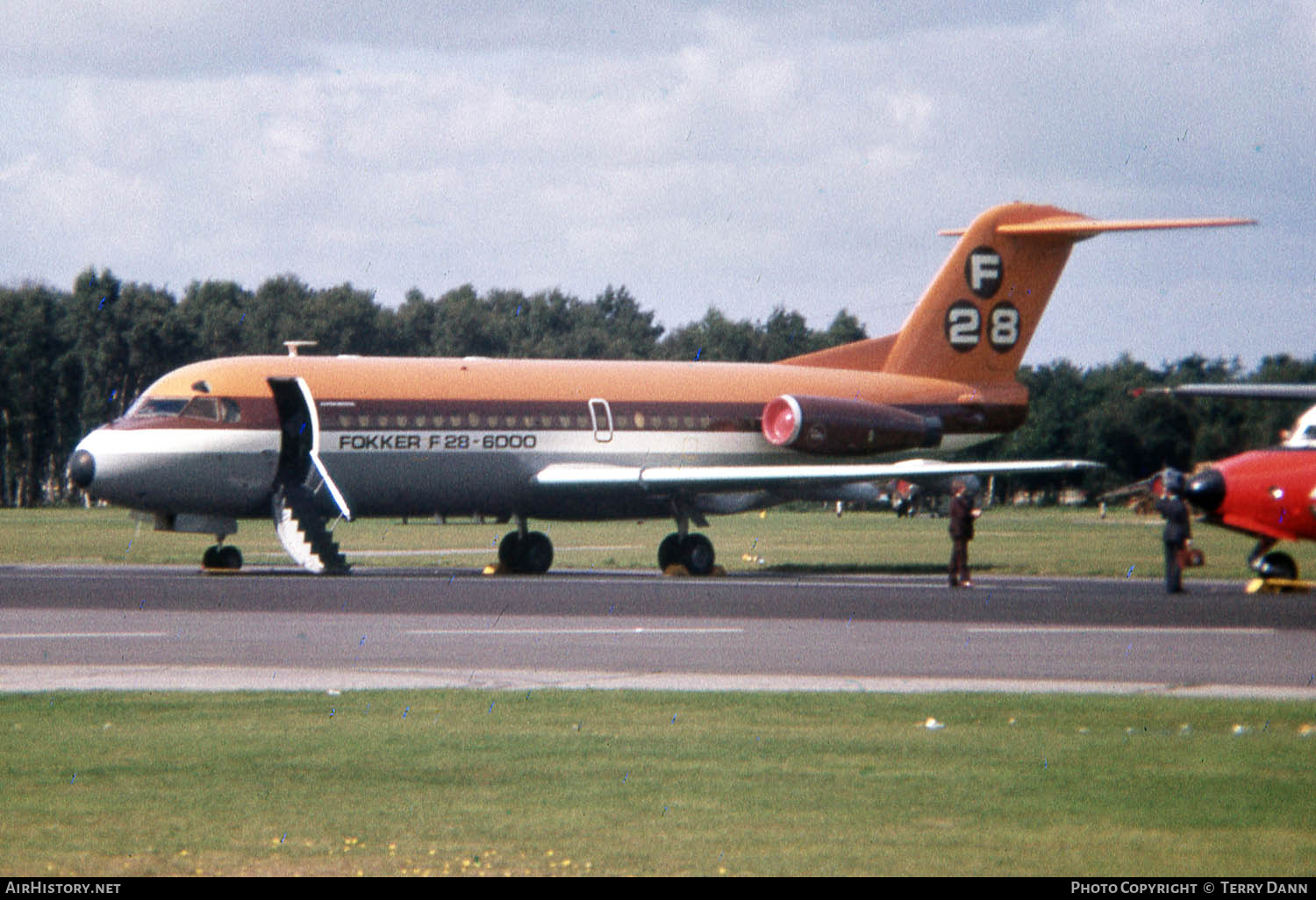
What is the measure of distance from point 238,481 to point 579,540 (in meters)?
20.2

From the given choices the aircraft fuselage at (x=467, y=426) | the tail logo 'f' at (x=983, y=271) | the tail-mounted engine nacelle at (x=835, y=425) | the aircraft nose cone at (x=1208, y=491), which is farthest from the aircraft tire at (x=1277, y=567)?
the tail logo 'f' at (x=983, y=271)

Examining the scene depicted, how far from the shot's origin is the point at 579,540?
4881 centimetres

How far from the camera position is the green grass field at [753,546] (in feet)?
114

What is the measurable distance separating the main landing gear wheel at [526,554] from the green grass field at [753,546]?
231 centimetres

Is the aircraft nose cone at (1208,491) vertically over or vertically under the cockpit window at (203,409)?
under

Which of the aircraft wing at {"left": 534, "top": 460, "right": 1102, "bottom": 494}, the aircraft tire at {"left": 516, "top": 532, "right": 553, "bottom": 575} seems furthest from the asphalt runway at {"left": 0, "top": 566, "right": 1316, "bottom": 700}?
the aircraft tire at {"left": 516, "top": 532, "right": 553, "bottom": 575}

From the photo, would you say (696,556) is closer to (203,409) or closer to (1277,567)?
(203,409)

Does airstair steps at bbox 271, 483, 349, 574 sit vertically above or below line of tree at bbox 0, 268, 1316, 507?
below

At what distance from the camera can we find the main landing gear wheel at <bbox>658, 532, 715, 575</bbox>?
103ft

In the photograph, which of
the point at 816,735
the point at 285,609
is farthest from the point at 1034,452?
the point at 816,735

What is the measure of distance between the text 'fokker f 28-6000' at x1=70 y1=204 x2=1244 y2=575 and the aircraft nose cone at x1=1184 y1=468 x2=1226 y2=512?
340cm

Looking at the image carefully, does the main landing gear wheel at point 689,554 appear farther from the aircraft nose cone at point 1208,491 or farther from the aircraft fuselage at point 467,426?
the aircraft nose cone at point 1208,491

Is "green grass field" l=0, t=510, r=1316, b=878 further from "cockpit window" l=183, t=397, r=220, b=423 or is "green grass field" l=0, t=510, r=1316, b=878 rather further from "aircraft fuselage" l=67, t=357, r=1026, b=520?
"cockpit window" l=183, t=397, r=220, b=423
